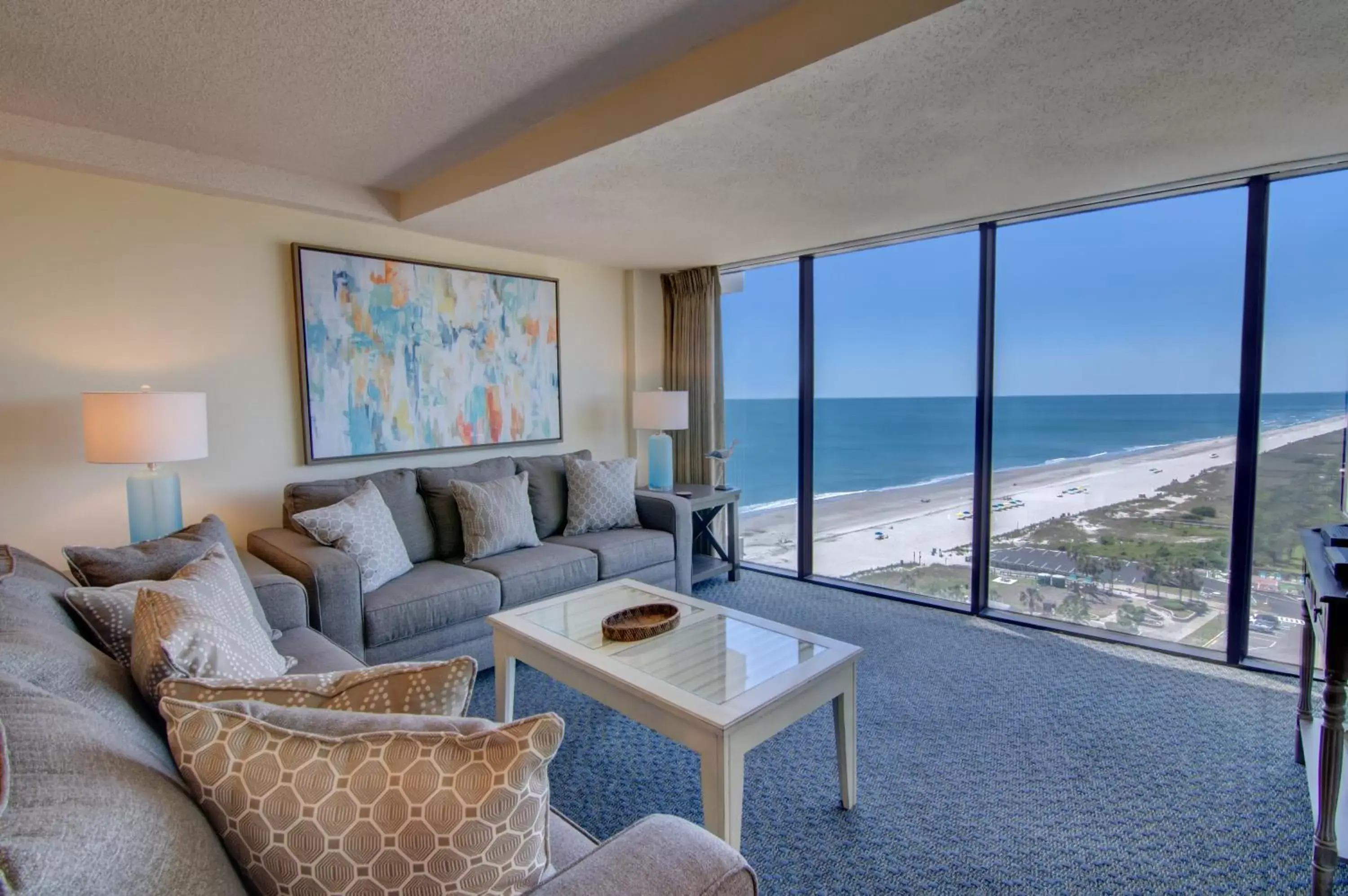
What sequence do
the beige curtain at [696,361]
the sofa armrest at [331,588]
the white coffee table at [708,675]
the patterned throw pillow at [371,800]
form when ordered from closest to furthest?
the patterned throw pillow at [371,800] < the white coffee table at [708,675] < the sofa armrest at [331,588] < the beige curtain at [696,361]

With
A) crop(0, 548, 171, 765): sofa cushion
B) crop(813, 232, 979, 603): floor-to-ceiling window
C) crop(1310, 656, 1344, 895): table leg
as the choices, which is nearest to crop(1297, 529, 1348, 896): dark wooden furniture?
crop(1310, 656, 1344, 895): table leg

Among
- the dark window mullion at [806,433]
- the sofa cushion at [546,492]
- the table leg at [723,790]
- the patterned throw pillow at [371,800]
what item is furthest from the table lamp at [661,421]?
the patterned throw pillow at [371,800]

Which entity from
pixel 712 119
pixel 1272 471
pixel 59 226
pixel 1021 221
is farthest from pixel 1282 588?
pixel 59 226

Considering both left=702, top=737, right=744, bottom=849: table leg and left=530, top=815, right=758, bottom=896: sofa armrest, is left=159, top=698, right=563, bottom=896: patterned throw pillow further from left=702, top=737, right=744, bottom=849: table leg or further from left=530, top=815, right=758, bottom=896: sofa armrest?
left=702, top=737, right=744, bottom=849: table leg

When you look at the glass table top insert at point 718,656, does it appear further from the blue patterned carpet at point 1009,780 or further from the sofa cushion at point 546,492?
the sofa cushion at point 546,492

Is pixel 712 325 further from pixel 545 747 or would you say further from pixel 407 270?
pixel 545 747

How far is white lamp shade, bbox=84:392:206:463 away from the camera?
233 cm

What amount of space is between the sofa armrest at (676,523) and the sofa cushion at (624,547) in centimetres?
5

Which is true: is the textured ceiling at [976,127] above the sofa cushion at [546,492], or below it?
above

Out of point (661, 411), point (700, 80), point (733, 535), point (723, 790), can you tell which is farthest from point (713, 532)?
point (700, 80)

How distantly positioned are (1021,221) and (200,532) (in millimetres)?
3939

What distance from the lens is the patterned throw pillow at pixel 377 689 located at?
1.02 meters

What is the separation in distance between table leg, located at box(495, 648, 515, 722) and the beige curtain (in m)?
2.52

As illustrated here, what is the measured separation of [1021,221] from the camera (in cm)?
344
